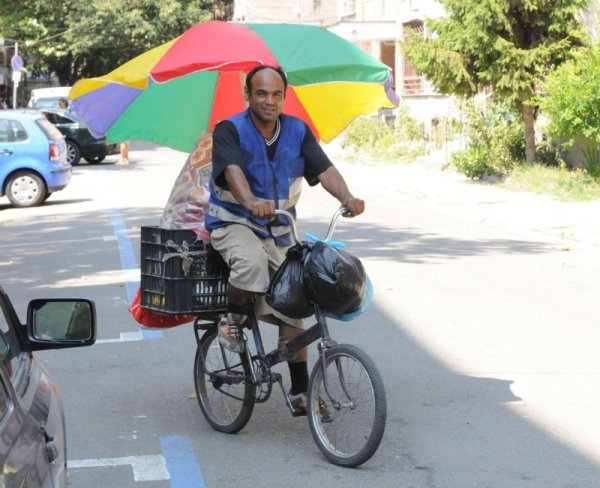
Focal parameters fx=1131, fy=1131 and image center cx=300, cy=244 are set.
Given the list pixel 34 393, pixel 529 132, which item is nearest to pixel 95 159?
pixel 529 132

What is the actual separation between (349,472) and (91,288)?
5.95 meters

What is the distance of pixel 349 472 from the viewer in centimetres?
529

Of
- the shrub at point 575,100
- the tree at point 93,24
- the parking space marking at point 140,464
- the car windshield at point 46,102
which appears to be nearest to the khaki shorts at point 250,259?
the parking space marking at point 140,464

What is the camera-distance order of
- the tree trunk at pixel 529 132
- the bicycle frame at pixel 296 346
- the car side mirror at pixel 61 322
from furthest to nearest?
1. the tree trunk at pixel 529 132
2. the bicycle frame at pixel 296 346
3. the car side mirror at pixel 61 322

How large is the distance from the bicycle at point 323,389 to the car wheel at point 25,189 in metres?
14.5

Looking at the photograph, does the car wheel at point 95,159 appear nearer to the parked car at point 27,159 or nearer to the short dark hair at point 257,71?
the parked car at point 27,159

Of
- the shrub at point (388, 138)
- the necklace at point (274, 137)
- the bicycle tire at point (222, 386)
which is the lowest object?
the shrub at point (388, 138)

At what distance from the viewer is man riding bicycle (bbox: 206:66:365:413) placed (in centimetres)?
555

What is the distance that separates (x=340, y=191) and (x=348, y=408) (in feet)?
3.58

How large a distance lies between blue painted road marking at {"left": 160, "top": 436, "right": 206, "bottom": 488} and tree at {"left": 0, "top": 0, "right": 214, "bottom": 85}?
184ft

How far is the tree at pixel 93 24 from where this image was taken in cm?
6141

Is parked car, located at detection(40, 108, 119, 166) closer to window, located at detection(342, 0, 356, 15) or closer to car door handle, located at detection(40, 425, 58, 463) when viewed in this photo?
window, located at detection(342, 0, 356, 15)

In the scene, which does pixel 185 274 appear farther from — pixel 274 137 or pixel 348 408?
pixel 348 408

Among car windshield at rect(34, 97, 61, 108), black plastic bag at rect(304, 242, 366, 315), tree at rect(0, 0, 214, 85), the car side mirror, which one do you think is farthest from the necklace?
tree at rect(0, 0, 214, 85)
